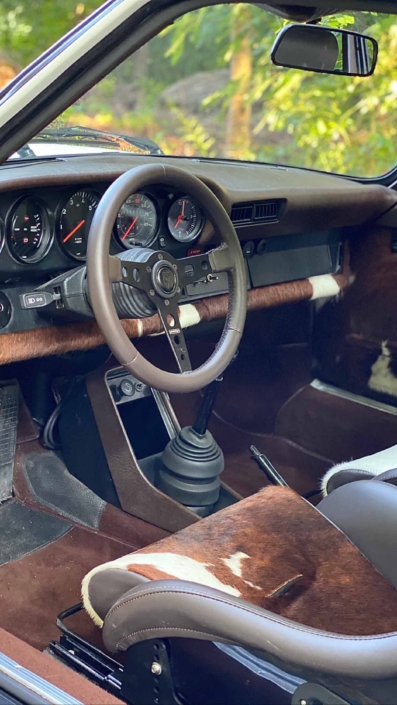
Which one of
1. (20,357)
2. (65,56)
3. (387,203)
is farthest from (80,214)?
(387,203)

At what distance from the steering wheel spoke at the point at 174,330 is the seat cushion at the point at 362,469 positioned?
0.47 metres

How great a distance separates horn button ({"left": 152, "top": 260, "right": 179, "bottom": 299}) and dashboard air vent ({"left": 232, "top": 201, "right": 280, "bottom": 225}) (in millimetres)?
555

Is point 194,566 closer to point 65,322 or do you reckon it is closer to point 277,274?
point 65,322

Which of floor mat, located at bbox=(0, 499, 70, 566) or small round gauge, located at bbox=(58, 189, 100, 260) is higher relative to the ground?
small round gauge, located at bbox=(58, 189, 100, 260)

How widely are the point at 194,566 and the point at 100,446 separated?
96 cm

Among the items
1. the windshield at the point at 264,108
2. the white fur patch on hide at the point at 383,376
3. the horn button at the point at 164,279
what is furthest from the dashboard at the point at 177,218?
the windshield at the point at 264,108

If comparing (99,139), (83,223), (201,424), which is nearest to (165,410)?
(201,424)

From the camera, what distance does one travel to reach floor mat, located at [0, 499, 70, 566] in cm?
218

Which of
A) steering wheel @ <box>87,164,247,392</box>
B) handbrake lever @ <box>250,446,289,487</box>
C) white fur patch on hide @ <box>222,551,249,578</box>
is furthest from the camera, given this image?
handbrake lever @ <box>250,446,289,487</box>

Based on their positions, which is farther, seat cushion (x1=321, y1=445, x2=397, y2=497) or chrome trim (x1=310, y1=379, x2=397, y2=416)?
chrome trim (x1=310, y1=379, x2=397, y2=416)

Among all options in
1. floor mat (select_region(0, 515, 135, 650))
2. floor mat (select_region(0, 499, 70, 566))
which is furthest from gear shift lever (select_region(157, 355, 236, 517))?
floor mat (select_region(0, 499, 70, 566))

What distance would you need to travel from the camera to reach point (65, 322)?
196 cm

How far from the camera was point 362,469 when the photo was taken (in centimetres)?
183

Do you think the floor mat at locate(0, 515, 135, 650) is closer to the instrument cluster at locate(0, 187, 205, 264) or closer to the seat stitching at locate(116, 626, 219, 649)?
the seat stitching at locate(116, 626, 219, 649)
